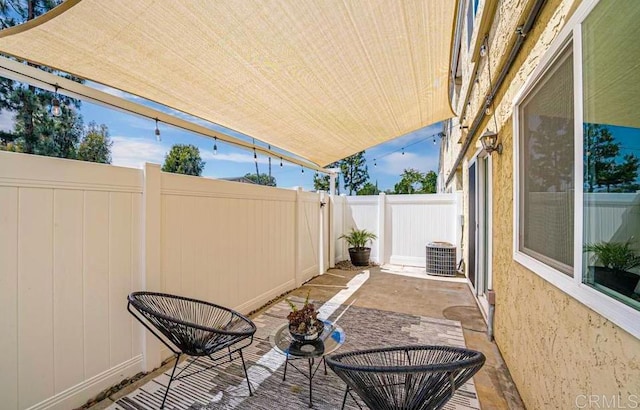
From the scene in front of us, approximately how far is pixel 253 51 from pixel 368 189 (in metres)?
19.7

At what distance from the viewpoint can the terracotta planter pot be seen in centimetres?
718

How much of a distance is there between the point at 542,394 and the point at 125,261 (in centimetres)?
314

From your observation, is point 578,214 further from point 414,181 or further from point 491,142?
point 414,181

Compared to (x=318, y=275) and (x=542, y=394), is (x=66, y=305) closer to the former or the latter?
(x=542, y=394)

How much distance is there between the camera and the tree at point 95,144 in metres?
9.96

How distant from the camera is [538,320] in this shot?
188 cm

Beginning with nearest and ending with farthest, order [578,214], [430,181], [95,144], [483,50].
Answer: [578,214]
[483,50]
[95,144]
[430,181]

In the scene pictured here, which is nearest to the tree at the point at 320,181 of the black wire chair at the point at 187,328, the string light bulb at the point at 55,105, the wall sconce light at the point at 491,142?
the wall sconce light at the point at 491,142

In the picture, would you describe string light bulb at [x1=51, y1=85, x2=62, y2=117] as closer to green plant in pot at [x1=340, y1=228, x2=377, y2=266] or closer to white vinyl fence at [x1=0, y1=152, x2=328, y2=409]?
white vinyl fence at [x1=0, y1=152, x2=328, y2=409]

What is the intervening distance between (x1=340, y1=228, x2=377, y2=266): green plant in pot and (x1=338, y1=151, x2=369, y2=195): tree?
14.7 metres

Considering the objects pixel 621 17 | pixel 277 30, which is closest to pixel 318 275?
pixel 277 30

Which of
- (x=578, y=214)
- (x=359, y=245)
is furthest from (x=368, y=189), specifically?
(x=578, y=214)

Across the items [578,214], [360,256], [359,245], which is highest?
[578,214]

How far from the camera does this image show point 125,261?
7.98ft
